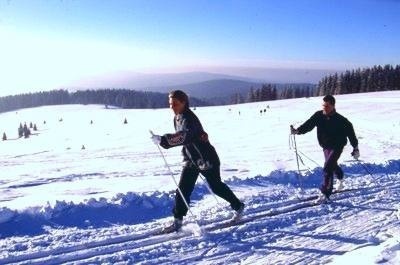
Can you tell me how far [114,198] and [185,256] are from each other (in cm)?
314

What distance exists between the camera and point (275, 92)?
11056 centimetres

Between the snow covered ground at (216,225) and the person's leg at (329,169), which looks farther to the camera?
the person's leg at (329,169)

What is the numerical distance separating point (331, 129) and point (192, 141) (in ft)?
11.8

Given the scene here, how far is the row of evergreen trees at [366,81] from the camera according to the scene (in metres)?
97.2

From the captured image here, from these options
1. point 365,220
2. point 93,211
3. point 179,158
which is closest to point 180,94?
point 93,211

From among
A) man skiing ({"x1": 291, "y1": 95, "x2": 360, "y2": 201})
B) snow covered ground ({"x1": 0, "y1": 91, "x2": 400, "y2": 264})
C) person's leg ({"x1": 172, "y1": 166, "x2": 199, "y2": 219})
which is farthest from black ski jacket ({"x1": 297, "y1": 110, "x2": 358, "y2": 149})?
person's leg ({"x1": 172, "y1": 166, "x2": 199, "y2": 219})

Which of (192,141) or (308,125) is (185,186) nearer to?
(192,141)

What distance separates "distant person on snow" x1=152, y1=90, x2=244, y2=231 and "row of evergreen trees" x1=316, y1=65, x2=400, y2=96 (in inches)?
3821

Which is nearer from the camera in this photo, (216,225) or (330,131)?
(216,225)

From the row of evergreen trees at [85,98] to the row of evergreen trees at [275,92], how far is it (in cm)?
4856

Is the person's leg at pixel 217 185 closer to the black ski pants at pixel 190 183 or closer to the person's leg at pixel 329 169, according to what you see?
the black ski pants at pixel 190 183

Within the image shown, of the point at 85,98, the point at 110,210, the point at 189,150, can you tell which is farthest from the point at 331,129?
the point at 85,98

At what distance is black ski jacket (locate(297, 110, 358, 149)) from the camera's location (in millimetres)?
9172

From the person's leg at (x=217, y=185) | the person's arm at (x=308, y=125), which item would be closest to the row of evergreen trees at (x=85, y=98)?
the person's arm at (x=308, y=125)
